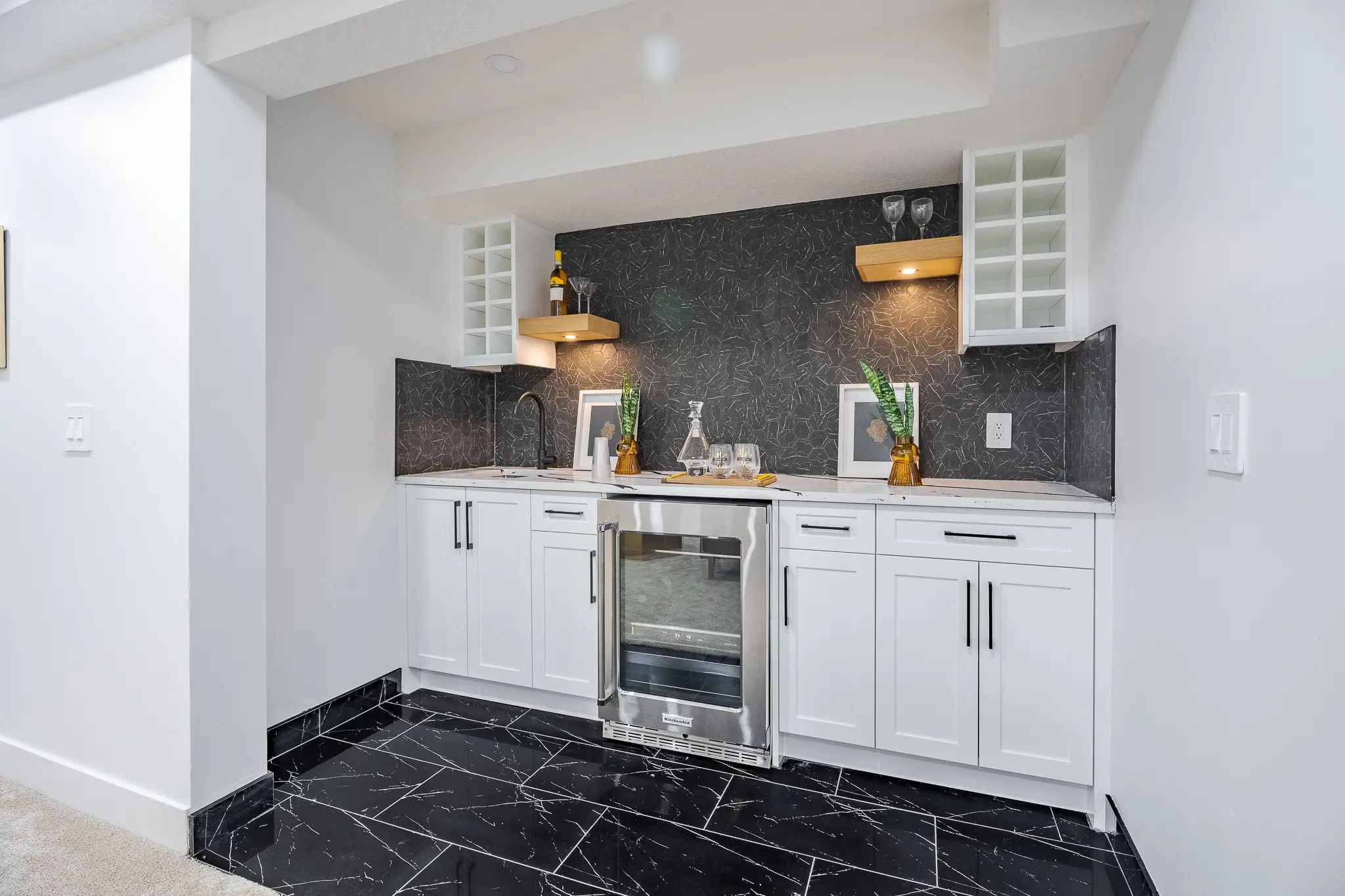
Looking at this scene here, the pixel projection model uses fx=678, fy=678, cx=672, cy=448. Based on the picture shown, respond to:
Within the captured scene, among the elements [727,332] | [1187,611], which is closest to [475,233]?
[727,332]

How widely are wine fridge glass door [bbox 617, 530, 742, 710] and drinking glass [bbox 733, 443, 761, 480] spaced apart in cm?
38

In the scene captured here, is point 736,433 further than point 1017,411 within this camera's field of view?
Yes

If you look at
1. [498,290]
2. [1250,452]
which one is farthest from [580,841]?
[498,290]

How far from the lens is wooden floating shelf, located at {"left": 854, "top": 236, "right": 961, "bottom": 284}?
2539 mm

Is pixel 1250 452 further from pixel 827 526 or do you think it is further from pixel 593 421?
pixel 593 421

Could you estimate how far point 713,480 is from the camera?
2.62m


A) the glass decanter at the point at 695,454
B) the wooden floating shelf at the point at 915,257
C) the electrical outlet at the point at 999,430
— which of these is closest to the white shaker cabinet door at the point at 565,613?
the glass decanter at the point at 695,454

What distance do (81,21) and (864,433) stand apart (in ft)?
9.59

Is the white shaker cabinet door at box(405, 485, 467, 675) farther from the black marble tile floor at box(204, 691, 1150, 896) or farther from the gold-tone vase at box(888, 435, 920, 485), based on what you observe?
the gold-tone vase at box(888, 435, 920, 485)

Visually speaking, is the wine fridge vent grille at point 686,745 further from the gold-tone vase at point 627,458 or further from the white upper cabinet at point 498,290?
the white upper cabinet at point 498,290

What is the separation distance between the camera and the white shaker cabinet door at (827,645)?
2266 mm

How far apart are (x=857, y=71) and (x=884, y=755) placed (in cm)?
229

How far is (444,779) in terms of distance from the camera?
229cm

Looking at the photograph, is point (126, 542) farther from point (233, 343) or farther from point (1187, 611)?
point (1187, 611)
